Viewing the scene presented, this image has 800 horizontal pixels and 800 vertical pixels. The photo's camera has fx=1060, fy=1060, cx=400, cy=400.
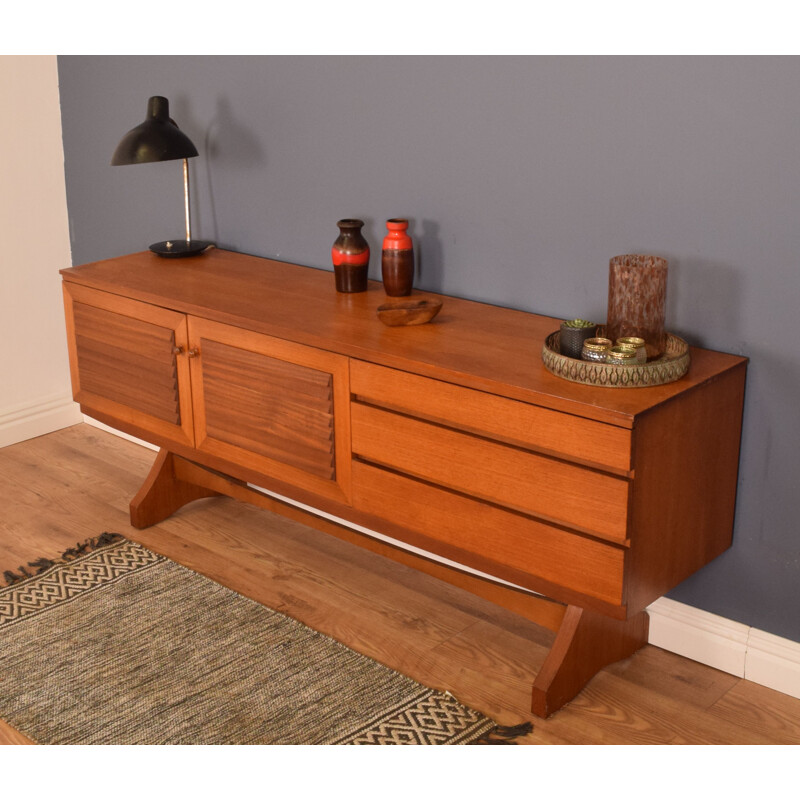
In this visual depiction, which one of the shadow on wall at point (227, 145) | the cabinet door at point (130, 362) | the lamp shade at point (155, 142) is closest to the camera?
the cabinet door at point (130, 362)

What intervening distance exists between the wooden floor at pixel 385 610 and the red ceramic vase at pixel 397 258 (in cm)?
76

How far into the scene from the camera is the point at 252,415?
2.54 metres

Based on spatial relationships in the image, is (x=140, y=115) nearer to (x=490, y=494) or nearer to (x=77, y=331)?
(x=77, y=331)

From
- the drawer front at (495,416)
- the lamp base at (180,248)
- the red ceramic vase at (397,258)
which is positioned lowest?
the drawer front at (495,416)

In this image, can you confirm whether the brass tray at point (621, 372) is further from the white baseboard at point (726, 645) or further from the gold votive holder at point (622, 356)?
the white baseboard at point (726, 645)

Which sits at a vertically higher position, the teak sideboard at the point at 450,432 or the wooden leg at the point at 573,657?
the teak sideboard at the point at 450,432

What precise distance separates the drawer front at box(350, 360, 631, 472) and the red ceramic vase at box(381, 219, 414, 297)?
36cm

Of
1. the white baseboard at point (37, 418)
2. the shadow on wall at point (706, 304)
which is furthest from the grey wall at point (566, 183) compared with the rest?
the white baseboard at point (37, 418)

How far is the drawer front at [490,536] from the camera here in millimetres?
2004

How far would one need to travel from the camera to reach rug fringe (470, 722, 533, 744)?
2104mm

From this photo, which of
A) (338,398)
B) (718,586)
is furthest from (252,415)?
(718,586)

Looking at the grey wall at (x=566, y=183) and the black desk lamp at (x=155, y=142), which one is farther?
the black desk lamp at (x=155, y=142)

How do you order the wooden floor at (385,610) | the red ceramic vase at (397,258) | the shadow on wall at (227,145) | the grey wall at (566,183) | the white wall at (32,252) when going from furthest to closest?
the white wall at (32,252) → the shadow on wall at (227,145) → the red ceramic vase at (397,258) → the wooden floor at (385,610) → the grey wall at (566,183)

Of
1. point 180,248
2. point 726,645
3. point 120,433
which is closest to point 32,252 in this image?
point 120,433
